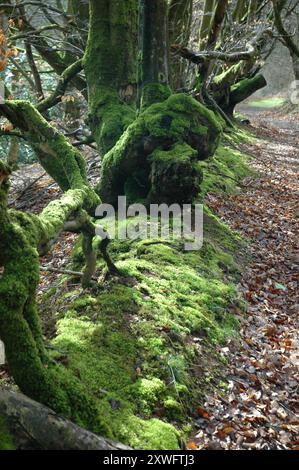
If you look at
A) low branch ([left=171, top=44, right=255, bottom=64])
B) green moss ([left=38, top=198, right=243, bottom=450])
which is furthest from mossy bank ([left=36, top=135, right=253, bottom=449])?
low branch ([left=171, top=44, right=255, bottom=64])

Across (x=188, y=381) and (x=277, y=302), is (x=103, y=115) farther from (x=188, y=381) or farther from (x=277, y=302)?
(x=188, y=381)

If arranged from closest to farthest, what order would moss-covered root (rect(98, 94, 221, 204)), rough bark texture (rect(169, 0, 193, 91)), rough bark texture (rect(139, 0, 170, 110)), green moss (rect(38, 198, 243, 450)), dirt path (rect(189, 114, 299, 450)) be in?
green moss (rect(38, 198, 243, 450)), dirt path (rect(189, 114, 299, 450)), moss-covered root (rect(98, 94, 221, 204)), rough bark texture (rect(139, 0, 170, 110)), rough bark texture (rect(169, 0, 193, 91))

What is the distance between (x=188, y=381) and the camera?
4.65 meters

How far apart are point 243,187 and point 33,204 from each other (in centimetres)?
567

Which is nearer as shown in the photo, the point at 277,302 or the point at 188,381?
the point at 188,381

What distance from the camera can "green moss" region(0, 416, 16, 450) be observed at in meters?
2.82

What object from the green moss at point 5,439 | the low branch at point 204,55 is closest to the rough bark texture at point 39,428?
the green moss at point 5,439

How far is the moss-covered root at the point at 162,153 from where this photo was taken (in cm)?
768

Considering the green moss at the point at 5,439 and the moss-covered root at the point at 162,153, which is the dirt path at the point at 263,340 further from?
the moss-covered root at the point at 162,153

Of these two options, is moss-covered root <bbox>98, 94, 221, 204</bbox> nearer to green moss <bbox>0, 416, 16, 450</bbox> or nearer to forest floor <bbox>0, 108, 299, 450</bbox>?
forest floor <bbox>0, 108, 299, 450</bbox>

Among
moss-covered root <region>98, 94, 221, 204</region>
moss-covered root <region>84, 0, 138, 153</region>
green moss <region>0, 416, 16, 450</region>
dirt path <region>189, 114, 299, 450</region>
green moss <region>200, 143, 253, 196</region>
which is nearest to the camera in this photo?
green moss <region>0, 416, 16, 450</region>

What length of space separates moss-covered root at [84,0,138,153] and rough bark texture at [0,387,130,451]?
6.83m

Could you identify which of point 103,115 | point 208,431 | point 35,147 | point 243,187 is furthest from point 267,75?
point 208,431

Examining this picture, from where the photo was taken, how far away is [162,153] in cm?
775
